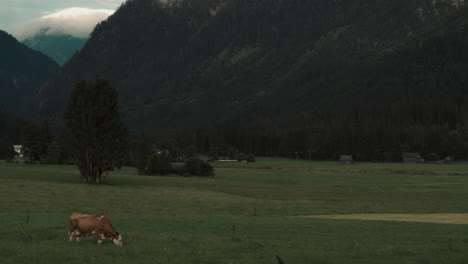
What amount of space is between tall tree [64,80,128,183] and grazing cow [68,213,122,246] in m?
68.0

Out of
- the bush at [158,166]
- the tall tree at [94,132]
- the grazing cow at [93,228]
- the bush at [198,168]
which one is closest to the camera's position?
the grazing cow at [93,228]

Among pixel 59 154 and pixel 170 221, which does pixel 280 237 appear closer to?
pixel 170 221

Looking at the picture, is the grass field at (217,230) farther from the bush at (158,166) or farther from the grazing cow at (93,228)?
the bush at (158,166)

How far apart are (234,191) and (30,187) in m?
29.9

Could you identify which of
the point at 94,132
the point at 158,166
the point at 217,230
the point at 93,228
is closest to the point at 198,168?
the point at 158,166

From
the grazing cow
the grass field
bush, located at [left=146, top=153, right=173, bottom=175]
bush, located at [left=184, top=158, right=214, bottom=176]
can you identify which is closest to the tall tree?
the grass field

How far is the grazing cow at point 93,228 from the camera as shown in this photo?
27.0 metres

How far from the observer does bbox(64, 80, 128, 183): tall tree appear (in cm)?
9456

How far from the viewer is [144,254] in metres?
24.4

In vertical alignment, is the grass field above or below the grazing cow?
below

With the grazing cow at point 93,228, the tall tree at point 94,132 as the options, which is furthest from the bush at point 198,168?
the grazing cow at point 93,228

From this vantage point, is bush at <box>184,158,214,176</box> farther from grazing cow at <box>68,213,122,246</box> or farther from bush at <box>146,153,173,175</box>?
grazing cow at <box>68,213,122,246</box>

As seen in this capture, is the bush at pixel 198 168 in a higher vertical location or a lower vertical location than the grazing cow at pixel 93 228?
higher

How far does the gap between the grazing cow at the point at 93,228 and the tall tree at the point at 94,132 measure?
68.0m
